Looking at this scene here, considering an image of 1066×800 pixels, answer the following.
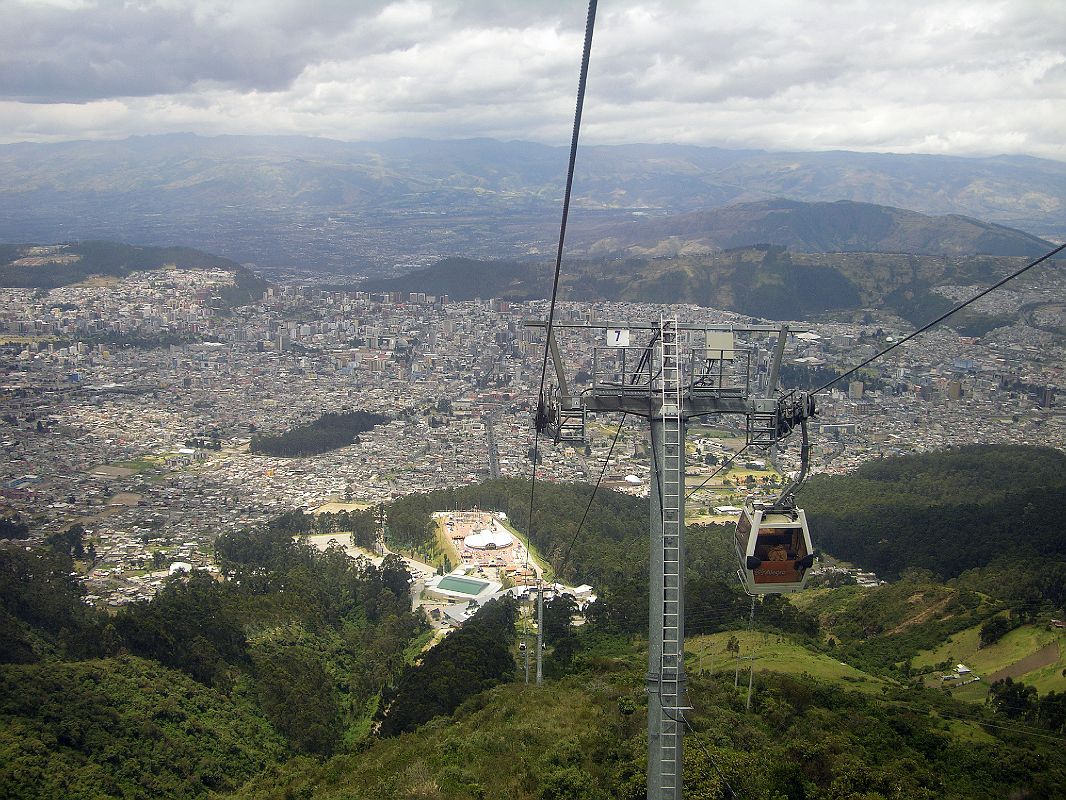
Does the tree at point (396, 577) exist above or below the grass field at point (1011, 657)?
below

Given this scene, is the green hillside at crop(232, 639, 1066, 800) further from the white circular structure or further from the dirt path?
the white circular structure

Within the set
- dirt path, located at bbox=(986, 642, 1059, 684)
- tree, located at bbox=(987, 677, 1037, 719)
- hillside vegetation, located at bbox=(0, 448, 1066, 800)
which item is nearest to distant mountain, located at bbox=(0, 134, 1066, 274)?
hillside vegetation, located at bbox=(0, 448, 1066, 800)

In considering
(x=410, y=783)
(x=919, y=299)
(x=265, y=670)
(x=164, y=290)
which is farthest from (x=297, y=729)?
(x=919, y=299)

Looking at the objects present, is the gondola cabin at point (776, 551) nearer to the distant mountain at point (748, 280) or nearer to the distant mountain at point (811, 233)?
the distant mountain at point (748, 280)

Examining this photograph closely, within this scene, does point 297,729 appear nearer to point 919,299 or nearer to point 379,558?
point 379,558

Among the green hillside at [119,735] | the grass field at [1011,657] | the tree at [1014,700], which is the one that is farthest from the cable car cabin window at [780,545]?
the grass field at [1011,657]
